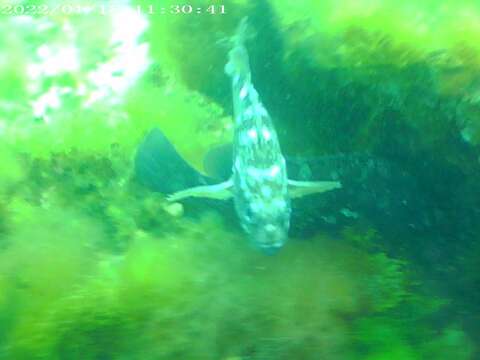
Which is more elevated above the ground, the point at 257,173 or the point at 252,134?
the point at 252,134

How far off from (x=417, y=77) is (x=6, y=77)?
137 inches

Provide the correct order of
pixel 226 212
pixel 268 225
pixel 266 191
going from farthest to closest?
pixel 226 212 → pixel 266 191 → pixel 268 225

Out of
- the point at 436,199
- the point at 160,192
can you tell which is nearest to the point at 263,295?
the point at 160,192

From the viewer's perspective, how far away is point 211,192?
345cm

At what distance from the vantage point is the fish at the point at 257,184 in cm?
337

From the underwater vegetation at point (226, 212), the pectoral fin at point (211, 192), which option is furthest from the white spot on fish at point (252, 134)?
the pectoral fin at point (211, 192)

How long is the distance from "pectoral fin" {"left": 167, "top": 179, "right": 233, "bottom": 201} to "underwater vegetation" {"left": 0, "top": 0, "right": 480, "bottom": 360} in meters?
0.13

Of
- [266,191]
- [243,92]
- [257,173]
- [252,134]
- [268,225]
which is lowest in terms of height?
[268,225]

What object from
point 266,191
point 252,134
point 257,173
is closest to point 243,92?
point 252,134

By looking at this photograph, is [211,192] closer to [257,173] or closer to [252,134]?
[257,173]

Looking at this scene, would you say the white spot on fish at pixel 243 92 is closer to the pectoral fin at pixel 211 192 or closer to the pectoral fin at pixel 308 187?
the pectoral fin at pixel 211 192

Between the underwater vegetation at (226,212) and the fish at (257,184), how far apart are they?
135mm

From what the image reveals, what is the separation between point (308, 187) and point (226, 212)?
2.34ft

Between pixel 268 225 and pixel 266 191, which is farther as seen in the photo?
pixel 266 191
